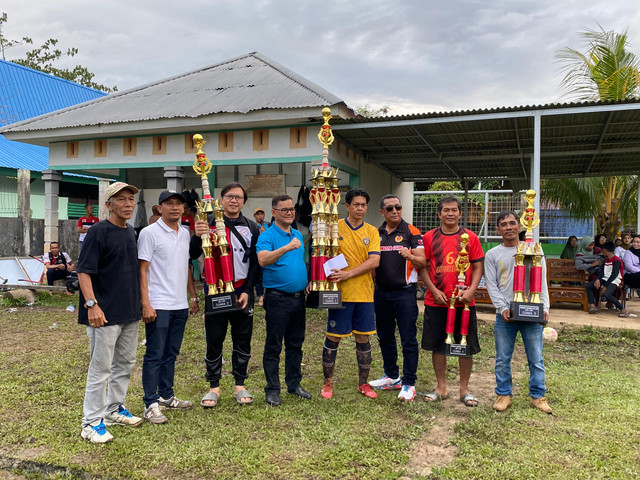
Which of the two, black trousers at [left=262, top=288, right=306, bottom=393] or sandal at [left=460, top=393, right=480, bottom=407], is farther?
sandal at [left=460, top=393, right=480, bottom=407]

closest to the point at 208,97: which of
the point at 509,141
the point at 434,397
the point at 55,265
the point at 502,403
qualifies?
the point at 55,265

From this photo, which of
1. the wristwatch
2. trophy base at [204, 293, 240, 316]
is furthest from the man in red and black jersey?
the wristwatch

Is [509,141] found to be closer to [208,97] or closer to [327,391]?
[208,97]

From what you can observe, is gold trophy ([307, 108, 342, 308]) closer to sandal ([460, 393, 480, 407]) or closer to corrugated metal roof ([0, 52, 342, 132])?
sandal ([460, 393, 480, 407])

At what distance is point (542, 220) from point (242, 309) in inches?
489

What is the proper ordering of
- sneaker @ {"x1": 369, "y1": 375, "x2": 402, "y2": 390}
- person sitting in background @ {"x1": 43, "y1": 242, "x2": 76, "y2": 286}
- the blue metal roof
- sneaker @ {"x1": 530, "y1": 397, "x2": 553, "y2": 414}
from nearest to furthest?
1. sneaker @ {"x1": 530, "y1": 397, "x2": 553, "y2": 414}
2. sneaker @ {"x1": 369, "y1": 375, "x2": 402, "y2": 390}
3. person sitting in background @ {"x1": 43, "y1": 242, "x2": 76, "y2": 286}
4. the blue metal roof

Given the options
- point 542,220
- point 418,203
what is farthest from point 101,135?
point 542,220

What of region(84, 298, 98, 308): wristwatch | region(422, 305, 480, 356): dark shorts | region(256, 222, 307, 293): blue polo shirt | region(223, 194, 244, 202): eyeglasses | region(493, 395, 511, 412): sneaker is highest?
region(223, 194, 244, 202): eyeglasses

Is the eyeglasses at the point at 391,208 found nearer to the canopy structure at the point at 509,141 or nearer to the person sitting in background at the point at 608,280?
the canopy structure at the point at 509,141

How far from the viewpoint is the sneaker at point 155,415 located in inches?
151

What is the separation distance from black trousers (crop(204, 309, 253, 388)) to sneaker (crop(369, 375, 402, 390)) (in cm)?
134

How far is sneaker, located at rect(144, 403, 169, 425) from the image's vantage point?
3.83m

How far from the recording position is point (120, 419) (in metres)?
3.79

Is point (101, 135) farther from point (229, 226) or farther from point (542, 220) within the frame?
point (542, 220)
